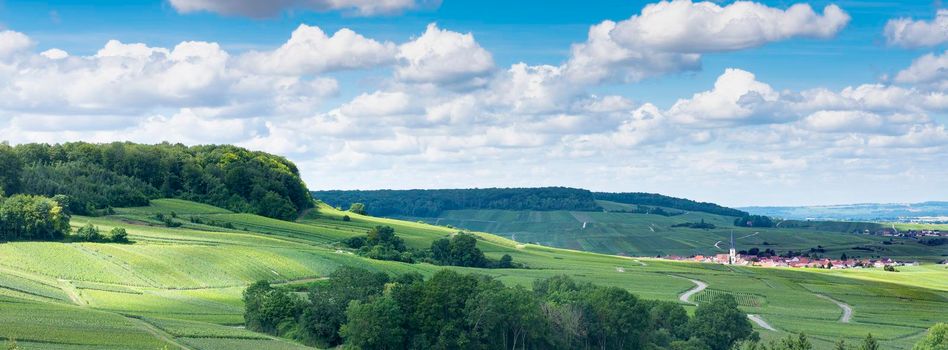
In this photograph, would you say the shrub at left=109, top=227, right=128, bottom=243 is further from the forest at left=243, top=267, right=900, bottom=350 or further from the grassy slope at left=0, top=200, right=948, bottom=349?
the forest at left=243, top=267, right=900, bottom=350

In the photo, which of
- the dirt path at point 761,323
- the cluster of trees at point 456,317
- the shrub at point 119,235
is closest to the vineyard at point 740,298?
the dirt path at point 761,323

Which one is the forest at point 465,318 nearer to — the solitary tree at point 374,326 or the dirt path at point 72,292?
the solitary tree at point 374,326

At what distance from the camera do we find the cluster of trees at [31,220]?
116938 mm

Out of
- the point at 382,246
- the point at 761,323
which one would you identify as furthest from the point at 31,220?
the point at 761,323

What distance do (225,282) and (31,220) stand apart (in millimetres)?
27084

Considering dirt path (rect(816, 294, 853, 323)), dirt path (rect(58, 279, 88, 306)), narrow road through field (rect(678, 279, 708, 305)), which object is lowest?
dirt path (rect(816, 294, 853, 323))

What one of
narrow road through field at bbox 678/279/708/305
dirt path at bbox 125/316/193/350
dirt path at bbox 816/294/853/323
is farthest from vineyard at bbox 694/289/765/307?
dirt path at bbox 125/316/193/350

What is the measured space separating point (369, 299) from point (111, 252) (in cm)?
3851

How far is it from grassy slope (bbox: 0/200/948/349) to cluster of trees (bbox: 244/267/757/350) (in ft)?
22.3

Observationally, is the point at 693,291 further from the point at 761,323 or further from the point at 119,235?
the point at 119,235

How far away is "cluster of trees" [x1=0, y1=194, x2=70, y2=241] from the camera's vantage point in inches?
4604

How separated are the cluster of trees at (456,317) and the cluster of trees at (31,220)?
40604 millimetres

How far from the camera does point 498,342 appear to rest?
303ft

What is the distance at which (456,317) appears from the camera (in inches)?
3565
